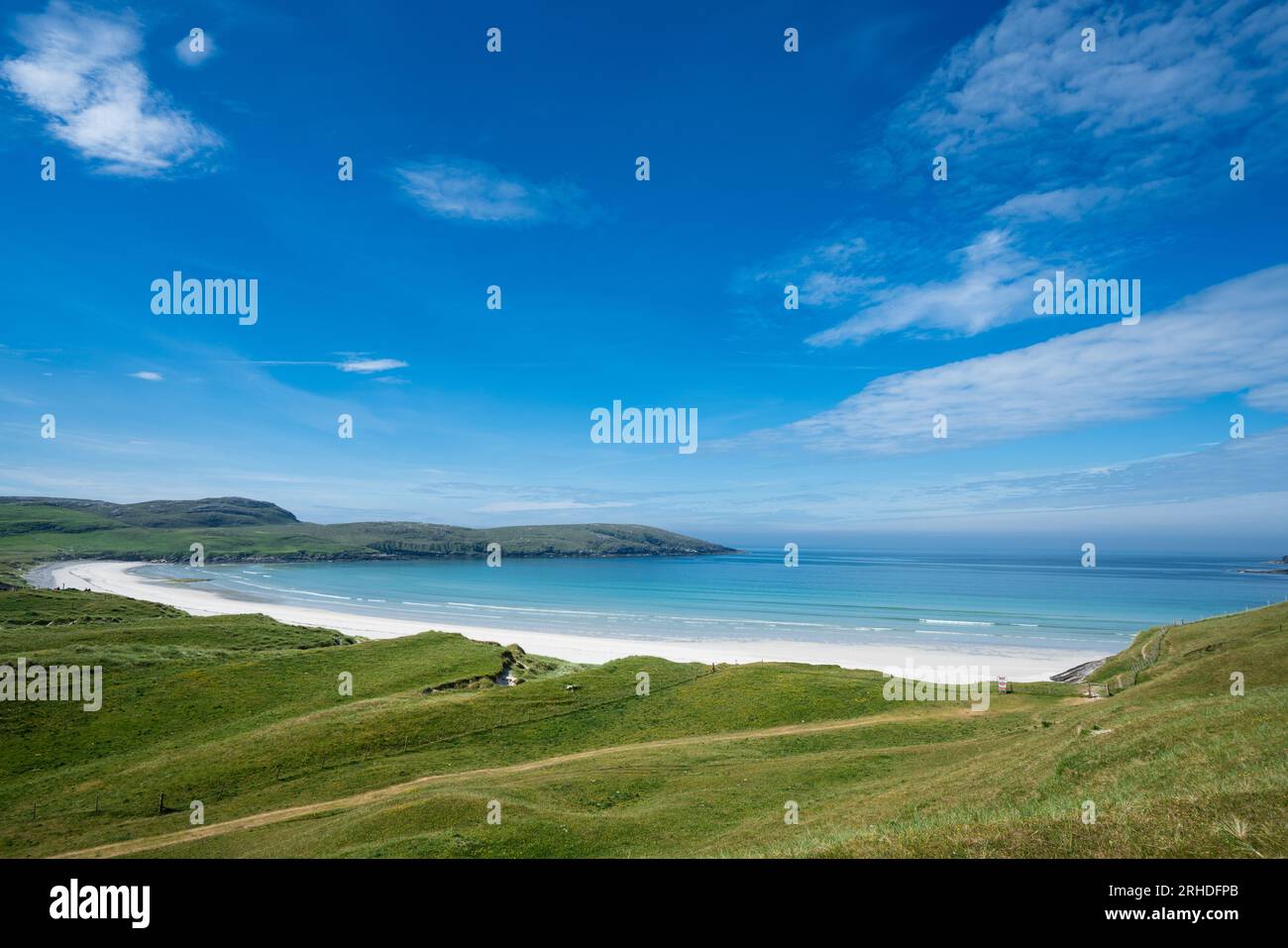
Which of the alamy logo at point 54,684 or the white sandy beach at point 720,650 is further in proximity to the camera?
the white sandy beach at point 720,650

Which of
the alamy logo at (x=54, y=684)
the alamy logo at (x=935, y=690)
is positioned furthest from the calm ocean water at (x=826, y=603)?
the alamy logo at (x=54, y=684)

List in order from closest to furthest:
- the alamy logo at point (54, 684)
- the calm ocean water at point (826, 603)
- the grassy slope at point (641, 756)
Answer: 1. the grassy slope at point (641, 756)
2. the alamy logo at point (54, 684)
3. the calm ocean water at point (826, 603)

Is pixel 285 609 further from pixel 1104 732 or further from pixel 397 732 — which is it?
pixel 1104 732
